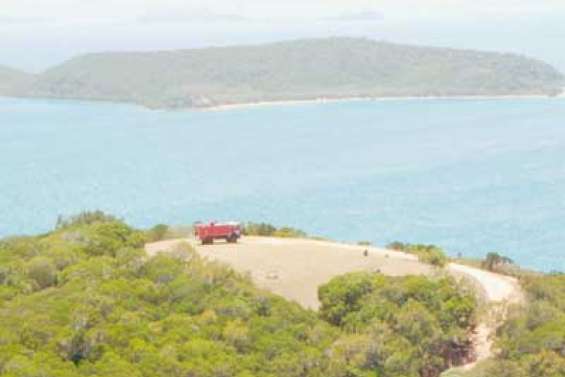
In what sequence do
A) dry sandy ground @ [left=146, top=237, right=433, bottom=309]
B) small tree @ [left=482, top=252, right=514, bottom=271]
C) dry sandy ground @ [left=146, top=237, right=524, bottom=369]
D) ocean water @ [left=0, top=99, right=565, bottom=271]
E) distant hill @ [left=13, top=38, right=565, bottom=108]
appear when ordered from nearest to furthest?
dry sandy ground @ [left=146, top=237, right=524, bottom=369] < dry sandy ground @ [left=146, top=237, right=433, bottom=309] < small tree @ [left=482, top=252, right=514, bottom=271] < ocean water @ [left=0, top=99, right=565, bottom=271] < distant hill @ [left=13, top=38, right=565, bottom=108]

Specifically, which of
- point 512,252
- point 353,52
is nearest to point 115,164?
point 512,252

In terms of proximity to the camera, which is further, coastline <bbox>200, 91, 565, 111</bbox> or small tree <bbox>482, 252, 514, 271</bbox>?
coastline <bbox>200, 91, 565, 111</bbox>

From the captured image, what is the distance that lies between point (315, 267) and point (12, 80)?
15918cm

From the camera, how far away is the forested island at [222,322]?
2400 cm

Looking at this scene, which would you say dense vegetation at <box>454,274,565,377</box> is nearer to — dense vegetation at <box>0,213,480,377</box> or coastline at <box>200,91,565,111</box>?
dense vegetation at <box>0,213,480,377</box>

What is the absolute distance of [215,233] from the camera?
4038 centimetres

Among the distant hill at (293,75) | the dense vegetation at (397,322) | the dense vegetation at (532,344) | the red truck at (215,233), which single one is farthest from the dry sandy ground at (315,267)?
the distant hill at (293,75)

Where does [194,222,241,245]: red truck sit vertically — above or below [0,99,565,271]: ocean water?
above

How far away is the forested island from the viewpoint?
78.7 ft

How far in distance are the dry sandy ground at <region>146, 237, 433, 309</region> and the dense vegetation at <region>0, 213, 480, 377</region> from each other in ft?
9.06

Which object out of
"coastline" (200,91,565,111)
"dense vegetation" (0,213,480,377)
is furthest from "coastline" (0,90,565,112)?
"dense vegetation" (0,213,480,377)

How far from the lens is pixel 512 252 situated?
197 ft

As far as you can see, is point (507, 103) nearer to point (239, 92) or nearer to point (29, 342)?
point (239, 92)

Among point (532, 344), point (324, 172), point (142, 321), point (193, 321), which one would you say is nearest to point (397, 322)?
point (532, 344)
